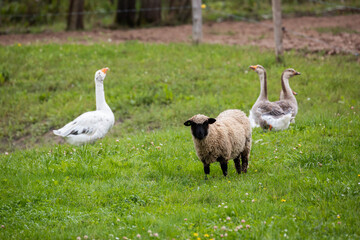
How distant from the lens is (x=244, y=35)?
19609 mm

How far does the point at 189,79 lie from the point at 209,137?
791 centimetres

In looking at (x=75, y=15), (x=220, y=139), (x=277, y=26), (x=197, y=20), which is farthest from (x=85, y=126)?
(x=75, y=15)

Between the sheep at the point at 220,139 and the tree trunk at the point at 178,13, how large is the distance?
648 inches

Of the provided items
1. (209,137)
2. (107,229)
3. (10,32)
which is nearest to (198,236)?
(107,229)

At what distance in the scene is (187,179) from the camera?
7.30 meters

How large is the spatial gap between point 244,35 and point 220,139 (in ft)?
44.5

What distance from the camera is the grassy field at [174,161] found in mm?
5590

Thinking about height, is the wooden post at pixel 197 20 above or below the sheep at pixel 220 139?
above

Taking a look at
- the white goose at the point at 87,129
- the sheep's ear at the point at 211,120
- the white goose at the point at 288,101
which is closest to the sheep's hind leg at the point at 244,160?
the sheep's ear at the point at 211,120

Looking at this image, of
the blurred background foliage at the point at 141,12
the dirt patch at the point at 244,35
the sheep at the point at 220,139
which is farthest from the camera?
the blurred background foliage at the point at 141,12

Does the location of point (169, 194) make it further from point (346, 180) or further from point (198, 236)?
point (346, 180)

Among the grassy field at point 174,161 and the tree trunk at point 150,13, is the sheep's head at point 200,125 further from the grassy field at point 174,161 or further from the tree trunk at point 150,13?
the tree trunk at point 150,13

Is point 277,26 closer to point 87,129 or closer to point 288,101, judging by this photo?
point 288,101

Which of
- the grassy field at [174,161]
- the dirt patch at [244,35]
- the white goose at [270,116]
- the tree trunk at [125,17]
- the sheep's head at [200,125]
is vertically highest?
the tree trunk at [125,17]
